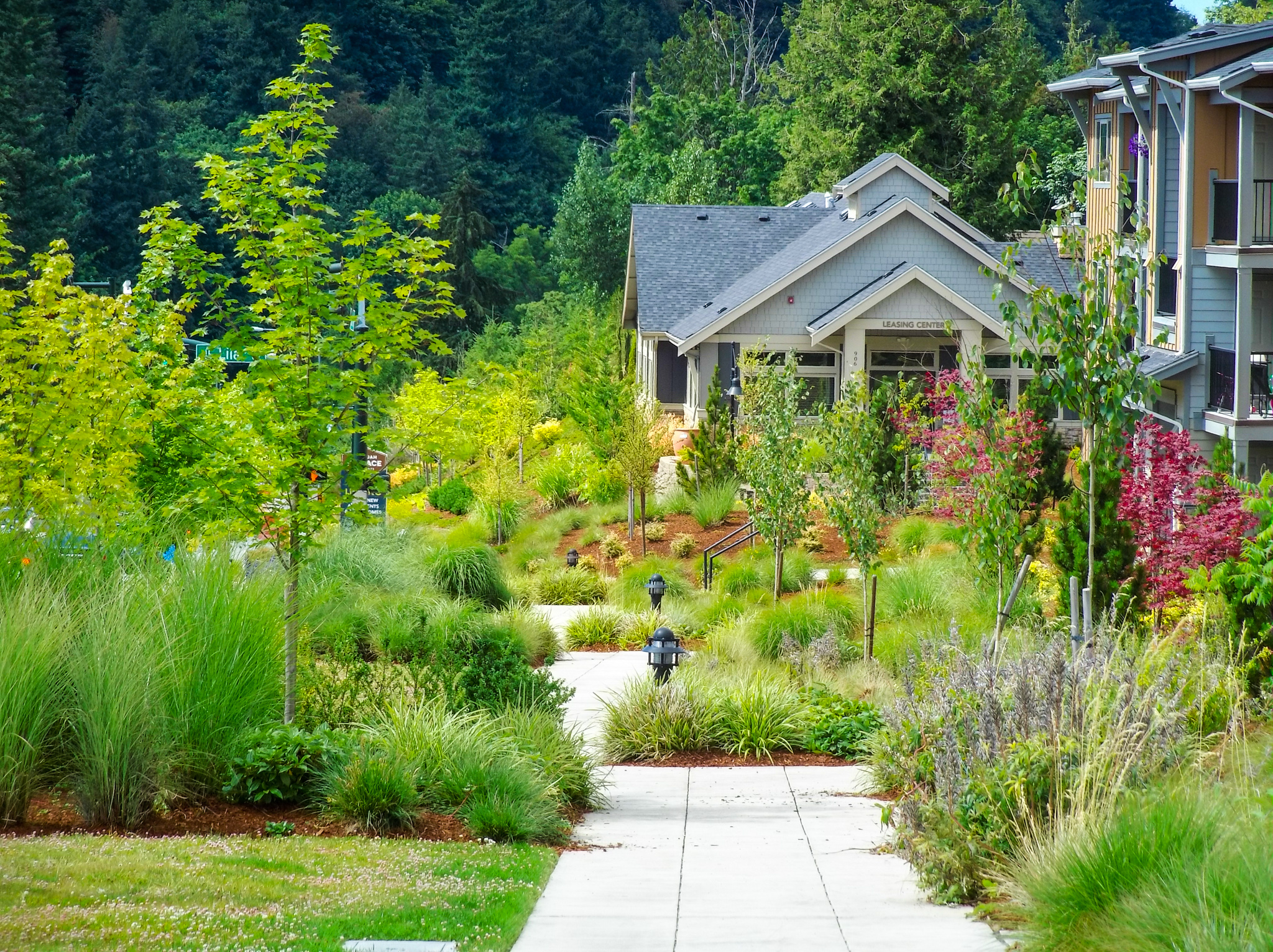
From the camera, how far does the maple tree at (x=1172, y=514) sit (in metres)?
14.1

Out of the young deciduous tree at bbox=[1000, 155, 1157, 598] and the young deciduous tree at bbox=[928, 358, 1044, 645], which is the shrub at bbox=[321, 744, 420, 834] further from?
the young deciduous tree at bbox=[1000, 155, 1157, 598]

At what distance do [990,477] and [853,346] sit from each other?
64.0ft

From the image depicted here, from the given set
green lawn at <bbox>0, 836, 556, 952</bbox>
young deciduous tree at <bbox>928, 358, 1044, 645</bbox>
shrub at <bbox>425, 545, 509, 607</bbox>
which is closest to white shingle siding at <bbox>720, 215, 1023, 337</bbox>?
young deciduous tree at <bbox>928, 358, 1044, 645</bbox>

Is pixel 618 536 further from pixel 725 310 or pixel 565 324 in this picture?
pixel 565 324

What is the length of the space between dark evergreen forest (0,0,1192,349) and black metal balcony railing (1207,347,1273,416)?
19.4m

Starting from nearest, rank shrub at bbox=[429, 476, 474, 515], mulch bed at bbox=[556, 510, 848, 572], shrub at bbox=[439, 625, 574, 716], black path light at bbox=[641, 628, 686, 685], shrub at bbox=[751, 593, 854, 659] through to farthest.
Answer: shrub at bbox=[439, 625, 574, 716]
black path light at bbox=[641, 628, 686, 685]
shrub at bbox=[751, 593, 854, 659]
mulch bed at bbox=[556, 510, 848, 572]
shrub at bbox=[429, 476, 474, 515]

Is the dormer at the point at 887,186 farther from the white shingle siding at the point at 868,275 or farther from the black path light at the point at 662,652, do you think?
the black path light at the point at 662,652

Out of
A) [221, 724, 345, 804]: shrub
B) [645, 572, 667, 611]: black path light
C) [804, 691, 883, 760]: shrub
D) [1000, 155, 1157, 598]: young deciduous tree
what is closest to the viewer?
[221, 724, 345, 804]: shrub

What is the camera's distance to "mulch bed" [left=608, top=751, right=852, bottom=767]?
11820 mm

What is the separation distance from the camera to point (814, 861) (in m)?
8.60

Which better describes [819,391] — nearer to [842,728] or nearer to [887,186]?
[887,186]

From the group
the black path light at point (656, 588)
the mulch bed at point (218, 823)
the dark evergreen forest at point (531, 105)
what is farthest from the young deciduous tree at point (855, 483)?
the dark evergreen forest at point (531, 105)

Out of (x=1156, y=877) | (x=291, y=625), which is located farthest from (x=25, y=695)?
(x=1156, y=877)

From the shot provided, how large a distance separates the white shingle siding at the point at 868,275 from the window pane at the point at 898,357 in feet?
5.86
